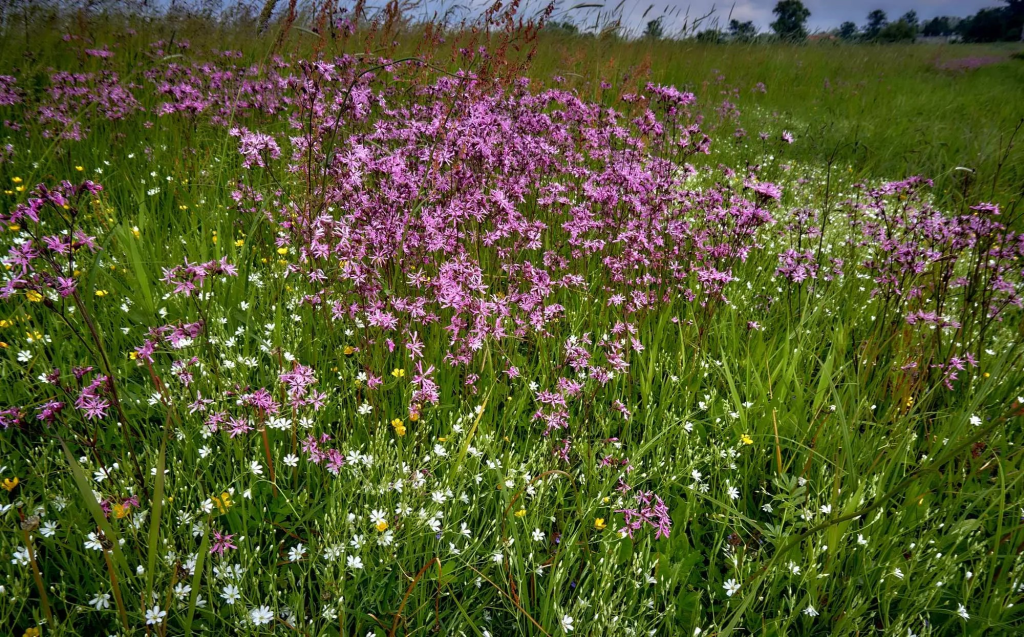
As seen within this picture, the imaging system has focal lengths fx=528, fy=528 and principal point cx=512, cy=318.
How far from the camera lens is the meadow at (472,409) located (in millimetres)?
1735

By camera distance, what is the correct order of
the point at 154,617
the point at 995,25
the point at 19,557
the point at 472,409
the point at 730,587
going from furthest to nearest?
the point at 995,25
the point at 472,409
the point at 730,587
the point at 19,557
the point at 154,617

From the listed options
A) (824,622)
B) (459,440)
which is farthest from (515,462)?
(824,622)

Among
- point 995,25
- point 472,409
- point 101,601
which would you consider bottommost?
point 101,601

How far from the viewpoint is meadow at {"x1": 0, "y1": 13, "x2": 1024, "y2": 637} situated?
1.74m

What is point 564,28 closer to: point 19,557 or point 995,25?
point 19,557

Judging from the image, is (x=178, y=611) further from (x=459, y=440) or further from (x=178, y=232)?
(x=178, y=232)

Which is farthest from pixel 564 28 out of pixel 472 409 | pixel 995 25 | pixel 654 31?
pixel 995 25

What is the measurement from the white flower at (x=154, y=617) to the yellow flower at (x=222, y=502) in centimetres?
34

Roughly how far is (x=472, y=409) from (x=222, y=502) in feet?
3.43

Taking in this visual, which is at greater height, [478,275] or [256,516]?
[478,275]

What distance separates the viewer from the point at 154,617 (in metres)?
1.53

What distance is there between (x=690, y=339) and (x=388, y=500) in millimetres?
1988

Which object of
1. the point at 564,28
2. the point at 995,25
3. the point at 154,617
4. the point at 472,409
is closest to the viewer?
the point at 154,617

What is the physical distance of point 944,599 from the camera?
6.48 feet
